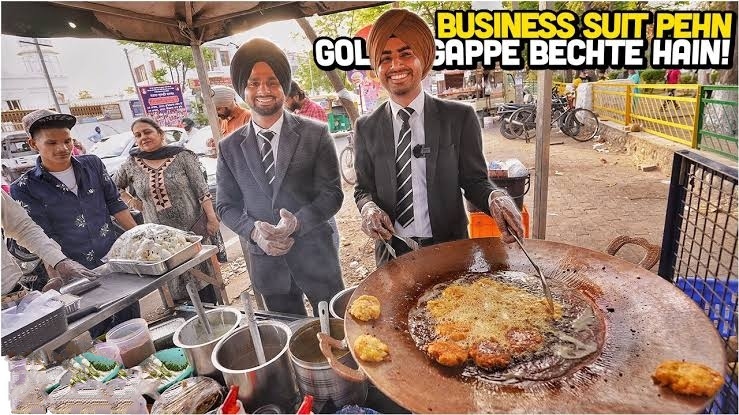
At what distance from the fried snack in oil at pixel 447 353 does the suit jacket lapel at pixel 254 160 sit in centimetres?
179

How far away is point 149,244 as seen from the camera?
219 centimetres

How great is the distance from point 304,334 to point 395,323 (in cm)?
52

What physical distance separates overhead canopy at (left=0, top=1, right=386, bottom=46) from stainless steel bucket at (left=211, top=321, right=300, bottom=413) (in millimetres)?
2303

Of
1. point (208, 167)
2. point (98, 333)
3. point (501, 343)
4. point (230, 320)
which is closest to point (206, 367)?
point (230, 320)

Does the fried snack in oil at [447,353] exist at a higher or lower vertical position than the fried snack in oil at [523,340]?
higher

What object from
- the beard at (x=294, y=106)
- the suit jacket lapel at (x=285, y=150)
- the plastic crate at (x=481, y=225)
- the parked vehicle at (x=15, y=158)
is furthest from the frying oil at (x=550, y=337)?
the parked vehicle at (x=15, y=158)

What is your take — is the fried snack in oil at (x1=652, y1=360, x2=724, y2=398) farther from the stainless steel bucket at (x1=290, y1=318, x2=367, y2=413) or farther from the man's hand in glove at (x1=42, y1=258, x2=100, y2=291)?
the man's hand in glove at (x1=42, y1=258, x2=100, y2=291)

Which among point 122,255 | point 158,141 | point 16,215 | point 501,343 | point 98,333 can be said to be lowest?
point 98,333

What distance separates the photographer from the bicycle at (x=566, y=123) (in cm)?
1147

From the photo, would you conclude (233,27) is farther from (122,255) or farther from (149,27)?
(122,255)

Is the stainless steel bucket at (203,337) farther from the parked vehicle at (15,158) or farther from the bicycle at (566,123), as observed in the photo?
the bicycle at (566,123)

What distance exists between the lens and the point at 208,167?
7645 mm

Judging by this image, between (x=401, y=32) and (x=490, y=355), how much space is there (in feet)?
6.20

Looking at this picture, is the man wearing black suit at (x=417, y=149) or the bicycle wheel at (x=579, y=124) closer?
the man wearing black suit at (x=417, y=149)
